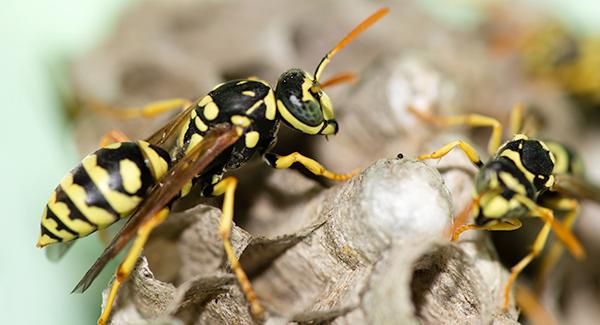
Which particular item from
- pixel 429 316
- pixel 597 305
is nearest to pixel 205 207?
pixel 429 316

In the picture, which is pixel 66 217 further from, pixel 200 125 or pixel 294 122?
pixel 294 122

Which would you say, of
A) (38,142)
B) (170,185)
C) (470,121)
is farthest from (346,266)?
(38,142)

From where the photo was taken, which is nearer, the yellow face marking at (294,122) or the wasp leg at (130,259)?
the wasp leg at (130,259)

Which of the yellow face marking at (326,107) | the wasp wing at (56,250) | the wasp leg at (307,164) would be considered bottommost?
the wasp leg at (307,164)

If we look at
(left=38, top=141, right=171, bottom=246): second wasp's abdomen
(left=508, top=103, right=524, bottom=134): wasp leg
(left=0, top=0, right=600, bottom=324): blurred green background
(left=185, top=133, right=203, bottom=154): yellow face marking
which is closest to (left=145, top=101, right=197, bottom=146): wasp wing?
(left=185, top=133, right=203, bottom=154): yellow face marking

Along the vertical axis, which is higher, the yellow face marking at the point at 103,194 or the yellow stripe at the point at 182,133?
the yellow face marking at the point at 103,194

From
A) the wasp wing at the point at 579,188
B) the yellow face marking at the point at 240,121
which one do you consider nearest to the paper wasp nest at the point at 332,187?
the yellow face marking at the point at 240,121

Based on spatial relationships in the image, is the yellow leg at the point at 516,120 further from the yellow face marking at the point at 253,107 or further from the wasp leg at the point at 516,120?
the yellow face marking at the point at 253,107
